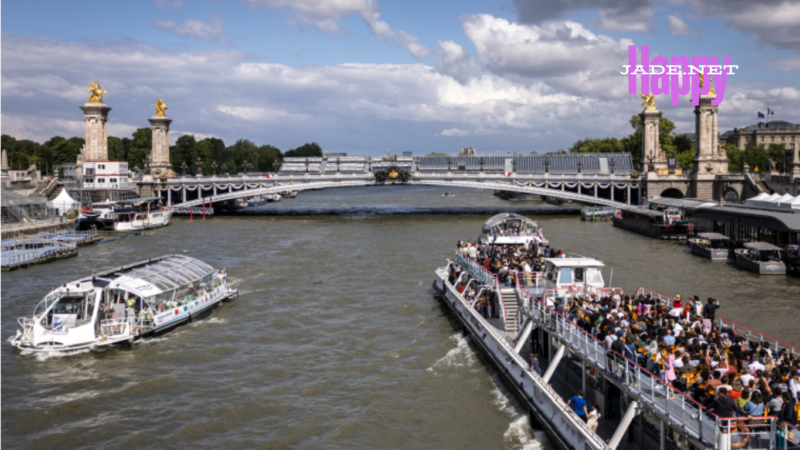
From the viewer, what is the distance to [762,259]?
1624 inches

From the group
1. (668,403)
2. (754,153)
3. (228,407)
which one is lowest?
(228,407)

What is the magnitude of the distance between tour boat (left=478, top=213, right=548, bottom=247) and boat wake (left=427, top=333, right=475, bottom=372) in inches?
431

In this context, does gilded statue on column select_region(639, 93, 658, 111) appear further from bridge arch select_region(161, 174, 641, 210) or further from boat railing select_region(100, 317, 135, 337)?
boat railing select_region(100, 317, 135, 337)

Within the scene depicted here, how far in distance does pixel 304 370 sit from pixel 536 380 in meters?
8.66

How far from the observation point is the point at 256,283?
126 ft

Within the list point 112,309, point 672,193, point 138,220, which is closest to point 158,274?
point 112,309

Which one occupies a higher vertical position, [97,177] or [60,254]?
[97,177]

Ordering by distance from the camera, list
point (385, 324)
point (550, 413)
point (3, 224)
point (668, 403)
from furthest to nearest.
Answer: point (3, 224)
point (385, 324)
point (550, 413)
point (668, 403)

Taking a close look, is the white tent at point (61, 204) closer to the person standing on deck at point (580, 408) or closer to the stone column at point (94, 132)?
the stone column at point (94, 132)

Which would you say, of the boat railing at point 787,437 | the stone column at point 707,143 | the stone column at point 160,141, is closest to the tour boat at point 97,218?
the stone column at point 160,141

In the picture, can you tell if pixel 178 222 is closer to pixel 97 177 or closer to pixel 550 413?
pixel 97 177

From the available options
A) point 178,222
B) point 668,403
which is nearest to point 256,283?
point 668,403

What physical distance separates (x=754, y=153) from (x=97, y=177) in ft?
358

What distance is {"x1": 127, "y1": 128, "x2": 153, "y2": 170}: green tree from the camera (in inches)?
5266
